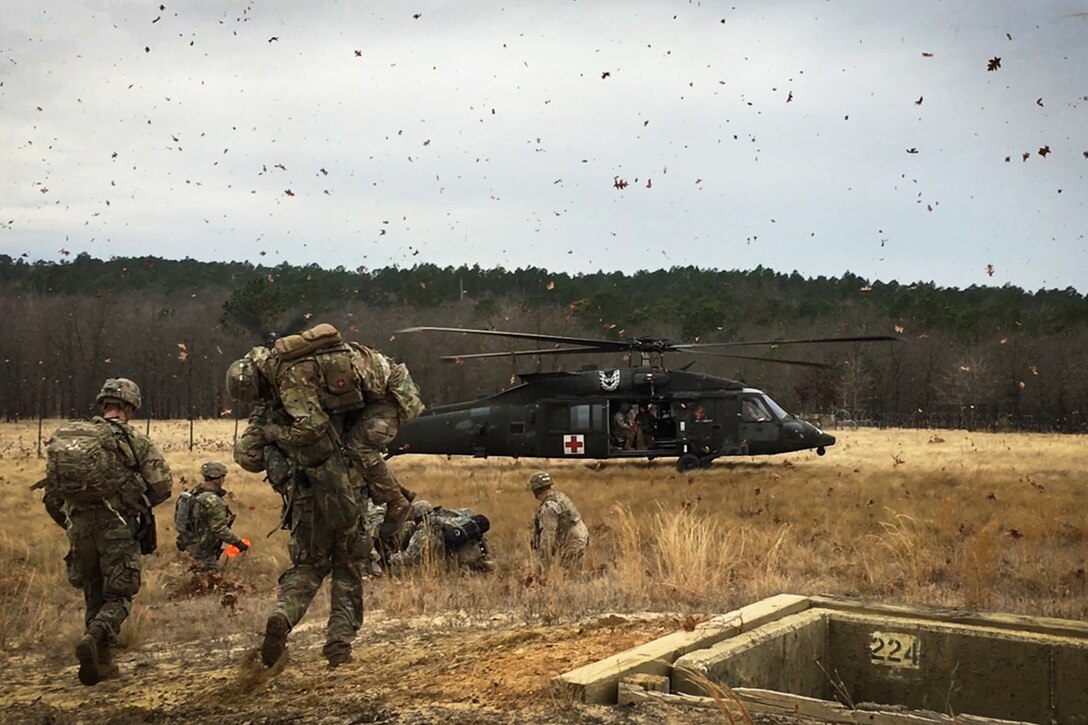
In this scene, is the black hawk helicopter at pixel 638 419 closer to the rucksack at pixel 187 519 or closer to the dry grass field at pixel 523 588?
the dry grass field at pixel 523 588

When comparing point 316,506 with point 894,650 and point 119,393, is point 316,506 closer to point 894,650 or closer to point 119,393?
point 119,393

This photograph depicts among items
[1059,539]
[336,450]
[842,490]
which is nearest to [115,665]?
[336,450]

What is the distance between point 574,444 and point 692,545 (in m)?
11.3

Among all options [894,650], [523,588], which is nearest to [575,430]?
[523,588]

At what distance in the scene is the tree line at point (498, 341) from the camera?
1978 inches

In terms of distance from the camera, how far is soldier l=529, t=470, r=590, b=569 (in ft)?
37.5

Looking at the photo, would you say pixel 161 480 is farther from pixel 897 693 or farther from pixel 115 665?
pixel 897 693

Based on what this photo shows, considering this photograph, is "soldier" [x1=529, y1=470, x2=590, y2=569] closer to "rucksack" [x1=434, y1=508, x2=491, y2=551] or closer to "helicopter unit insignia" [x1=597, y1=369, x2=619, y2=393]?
"rucksack" [x1=434, y1=508, x2=491, y2=551]

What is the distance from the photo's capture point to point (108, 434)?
→ 7434 mm

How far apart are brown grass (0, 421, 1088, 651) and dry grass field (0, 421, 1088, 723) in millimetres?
41

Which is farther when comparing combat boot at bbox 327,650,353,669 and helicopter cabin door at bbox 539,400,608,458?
helicopter cabin door at bbox 539,400,608,458

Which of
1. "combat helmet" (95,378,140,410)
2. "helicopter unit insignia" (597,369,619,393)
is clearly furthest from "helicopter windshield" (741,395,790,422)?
"combat helmet" (95,378,140,410)


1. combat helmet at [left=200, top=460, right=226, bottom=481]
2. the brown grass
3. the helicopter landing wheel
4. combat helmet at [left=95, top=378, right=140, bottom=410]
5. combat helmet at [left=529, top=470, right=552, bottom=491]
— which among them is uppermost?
combat helmet at [left=95, top=378, right=140, bottom=410]

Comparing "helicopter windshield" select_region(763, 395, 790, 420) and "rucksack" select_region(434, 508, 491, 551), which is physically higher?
"helicopter windshield" select_region(763, 395, 790, 420)
